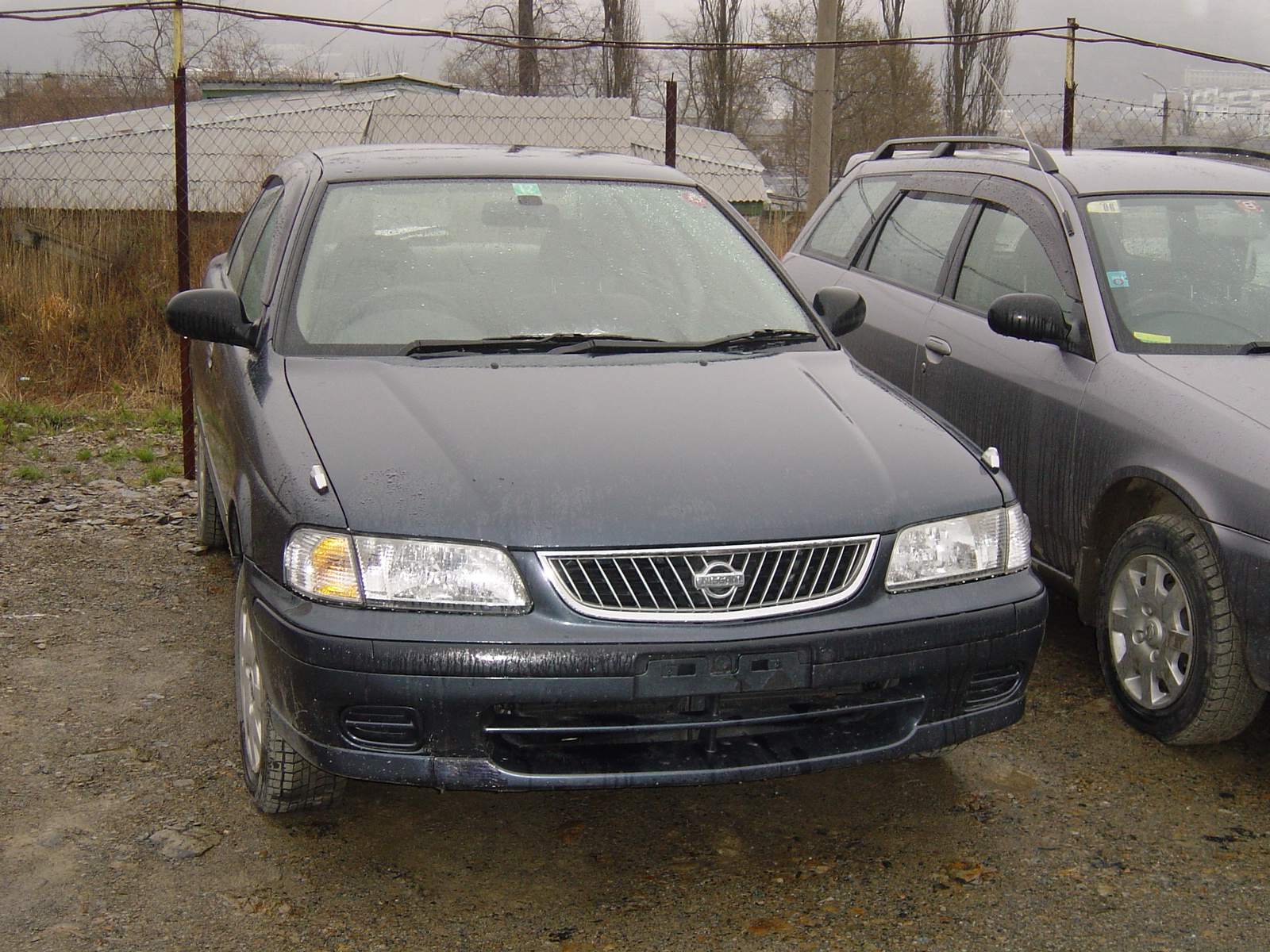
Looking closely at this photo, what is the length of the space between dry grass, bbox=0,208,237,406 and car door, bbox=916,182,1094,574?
18.5ft

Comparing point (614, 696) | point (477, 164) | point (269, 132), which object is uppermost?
point (269, 132)

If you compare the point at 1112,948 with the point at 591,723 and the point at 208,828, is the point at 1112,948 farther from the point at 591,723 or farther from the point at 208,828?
the point at 208,828

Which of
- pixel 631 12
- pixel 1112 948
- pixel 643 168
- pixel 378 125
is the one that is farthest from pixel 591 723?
pixel 631 12

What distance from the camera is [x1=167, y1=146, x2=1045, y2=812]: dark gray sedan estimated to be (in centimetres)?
272

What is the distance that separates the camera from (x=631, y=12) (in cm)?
3903

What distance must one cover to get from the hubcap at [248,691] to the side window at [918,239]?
313 cm

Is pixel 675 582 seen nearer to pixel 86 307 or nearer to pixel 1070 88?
pixel 1070 88

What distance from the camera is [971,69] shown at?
37312 mm

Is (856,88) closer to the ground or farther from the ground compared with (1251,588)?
farther from the ground

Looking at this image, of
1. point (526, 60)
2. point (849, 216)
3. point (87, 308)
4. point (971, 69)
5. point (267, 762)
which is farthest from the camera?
point (971, 69)

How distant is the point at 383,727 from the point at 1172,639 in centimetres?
235

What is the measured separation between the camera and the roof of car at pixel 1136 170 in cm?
476

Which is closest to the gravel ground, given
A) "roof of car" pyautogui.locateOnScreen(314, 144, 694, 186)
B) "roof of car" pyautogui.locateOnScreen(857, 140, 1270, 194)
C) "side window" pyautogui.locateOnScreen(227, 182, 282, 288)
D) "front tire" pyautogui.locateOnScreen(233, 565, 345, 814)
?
"front tire" pyautogui.locateOnScreen(233, 565, 345, 814)

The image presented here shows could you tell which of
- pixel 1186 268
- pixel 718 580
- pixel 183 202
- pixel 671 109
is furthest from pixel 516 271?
pixel 671 109
